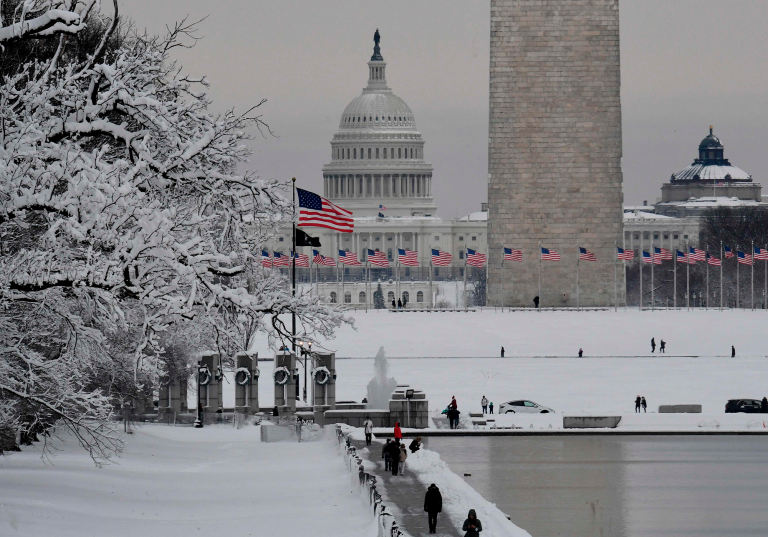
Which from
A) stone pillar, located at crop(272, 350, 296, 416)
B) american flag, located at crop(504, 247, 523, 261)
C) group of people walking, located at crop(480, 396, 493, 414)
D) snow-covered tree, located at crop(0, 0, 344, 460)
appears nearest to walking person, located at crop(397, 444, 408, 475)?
snow-covered tree, located at crop(0, 0, 344, 460)

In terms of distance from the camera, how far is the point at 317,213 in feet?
128

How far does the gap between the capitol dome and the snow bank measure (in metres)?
151

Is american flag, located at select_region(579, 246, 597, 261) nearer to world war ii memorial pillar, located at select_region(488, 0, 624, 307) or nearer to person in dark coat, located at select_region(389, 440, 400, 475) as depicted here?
world war ii memorial pillar, located at select_region(488, 0, 624, 307)

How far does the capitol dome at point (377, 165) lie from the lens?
17975 centimetres

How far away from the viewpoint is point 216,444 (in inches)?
1232

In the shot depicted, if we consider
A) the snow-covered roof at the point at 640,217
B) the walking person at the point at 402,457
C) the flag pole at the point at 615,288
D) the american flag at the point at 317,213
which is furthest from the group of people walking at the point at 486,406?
the snow-covered roof at the point at 640,217

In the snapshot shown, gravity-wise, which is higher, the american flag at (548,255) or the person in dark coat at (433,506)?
the american flag at (548,255)

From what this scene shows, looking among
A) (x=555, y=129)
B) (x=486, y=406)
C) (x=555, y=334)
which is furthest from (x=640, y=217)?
(x=486, y=406)

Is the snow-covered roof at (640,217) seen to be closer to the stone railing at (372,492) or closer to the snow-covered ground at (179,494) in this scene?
the stone railing at (372,492)

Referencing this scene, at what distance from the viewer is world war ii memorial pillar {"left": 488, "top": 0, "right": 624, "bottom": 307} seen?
228 ft

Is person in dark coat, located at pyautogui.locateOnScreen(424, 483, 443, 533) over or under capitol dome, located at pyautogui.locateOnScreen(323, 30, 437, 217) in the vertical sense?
under

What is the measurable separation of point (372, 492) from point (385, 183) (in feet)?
528

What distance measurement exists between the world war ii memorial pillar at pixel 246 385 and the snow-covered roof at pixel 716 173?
150 meters

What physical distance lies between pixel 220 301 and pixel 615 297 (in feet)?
192
